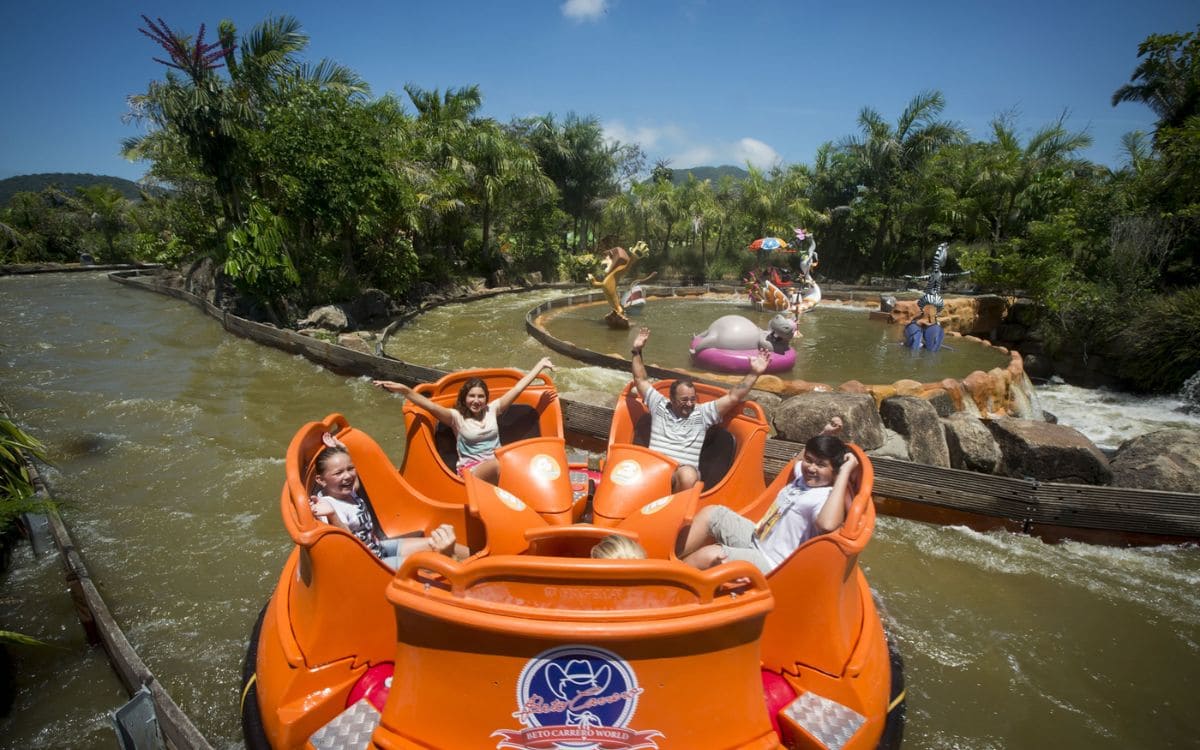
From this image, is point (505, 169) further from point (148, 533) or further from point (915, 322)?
point (148, 533)

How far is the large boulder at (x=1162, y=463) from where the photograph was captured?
17.6ft

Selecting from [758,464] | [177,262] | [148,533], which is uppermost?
[177,262]

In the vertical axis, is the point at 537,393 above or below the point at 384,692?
above

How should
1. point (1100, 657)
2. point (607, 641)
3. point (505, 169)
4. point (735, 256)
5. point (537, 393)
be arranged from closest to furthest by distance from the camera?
1. point (607, 641)
2. point (1100, 657)
3. point (537, 393)
4. point (505, 169)
5. point (735, 256)

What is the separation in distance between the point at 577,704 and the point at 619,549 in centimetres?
52

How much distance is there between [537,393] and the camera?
4.59 m

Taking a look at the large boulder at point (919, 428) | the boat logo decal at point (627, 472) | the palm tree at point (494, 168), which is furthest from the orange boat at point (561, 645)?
the palm tree at point (494, 168)

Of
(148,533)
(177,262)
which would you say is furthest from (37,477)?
(177,262)

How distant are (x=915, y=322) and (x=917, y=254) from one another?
49.1 ft

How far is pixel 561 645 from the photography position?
68.8 inches

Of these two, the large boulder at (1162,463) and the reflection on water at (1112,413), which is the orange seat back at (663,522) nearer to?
the large boulder at (1162,463)

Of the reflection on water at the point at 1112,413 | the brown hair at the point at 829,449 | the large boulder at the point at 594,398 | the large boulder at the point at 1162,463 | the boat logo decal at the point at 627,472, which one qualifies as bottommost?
the reflection on water at the point at 1112,413

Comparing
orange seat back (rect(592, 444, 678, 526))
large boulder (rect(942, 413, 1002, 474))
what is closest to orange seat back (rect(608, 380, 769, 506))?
orange seat back (rect(592, 444, 678, 526))

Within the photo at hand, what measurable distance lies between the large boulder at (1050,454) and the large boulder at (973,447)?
131mm
